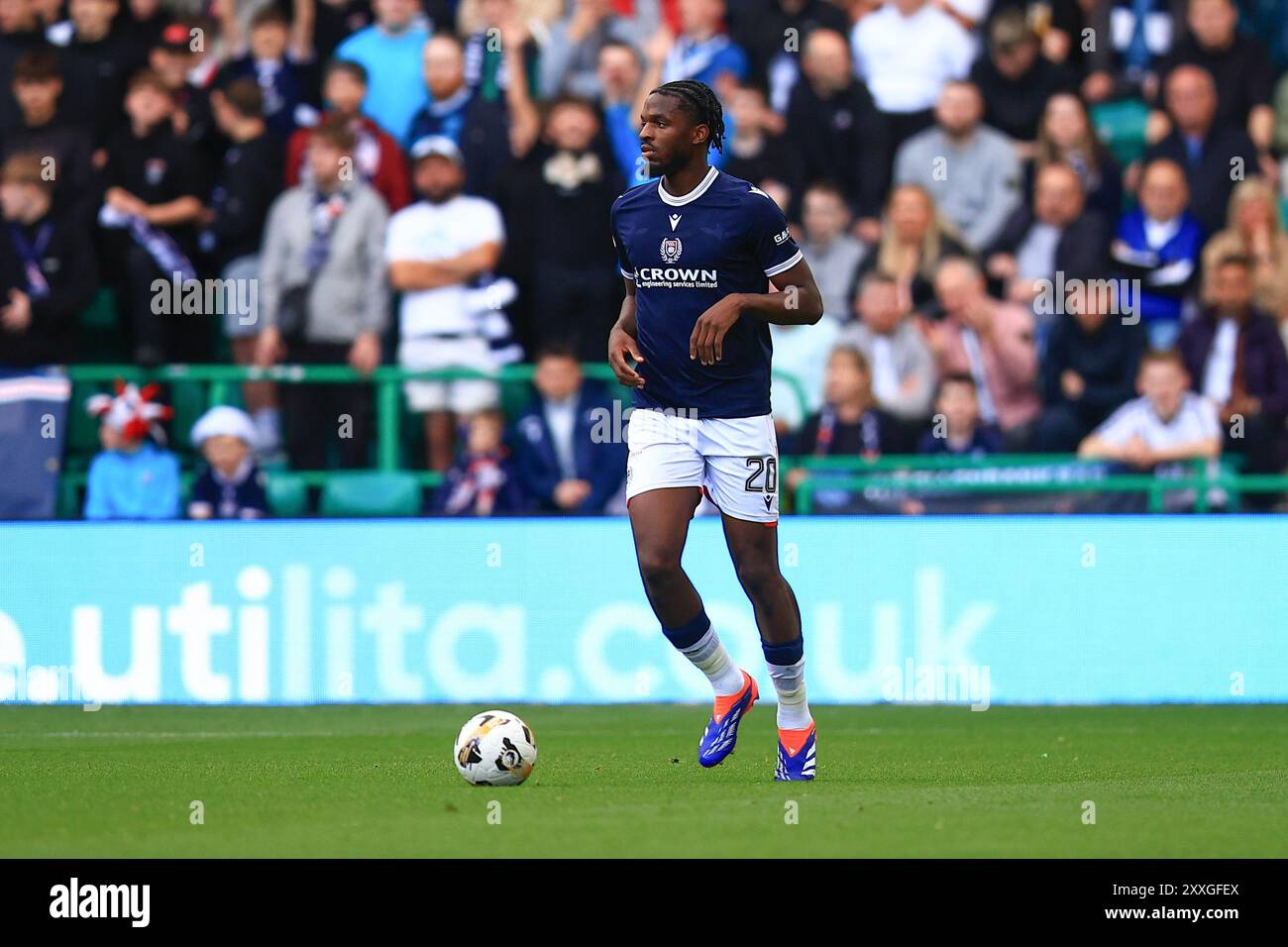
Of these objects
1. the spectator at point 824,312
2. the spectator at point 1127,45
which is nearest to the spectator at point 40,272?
the spectator at point 824,312

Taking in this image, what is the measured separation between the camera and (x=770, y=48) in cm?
1650

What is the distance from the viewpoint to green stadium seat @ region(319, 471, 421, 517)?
14.7m

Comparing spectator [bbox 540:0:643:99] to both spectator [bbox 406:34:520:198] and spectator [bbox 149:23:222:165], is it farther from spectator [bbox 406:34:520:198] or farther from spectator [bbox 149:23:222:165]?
spectator [bbox 149:23:222:165]

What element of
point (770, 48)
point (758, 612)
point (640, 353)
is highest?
point (770, 48)

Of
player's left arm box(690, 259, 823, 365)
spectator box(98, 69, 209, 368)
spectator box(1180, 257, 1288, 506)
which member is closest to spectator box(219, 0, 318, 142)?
spectator box(98, 69, 209, 368)

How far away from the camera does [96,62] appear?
16141 mm

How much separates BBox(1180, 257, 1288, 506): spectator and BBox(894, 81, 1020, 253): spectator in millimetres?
1615

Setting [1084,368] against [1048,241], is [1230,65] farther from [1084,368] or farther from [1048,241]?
[1084,368]

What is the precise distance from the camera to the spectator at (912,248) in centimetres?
1554

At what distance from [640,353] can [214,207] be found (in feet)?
25.7
